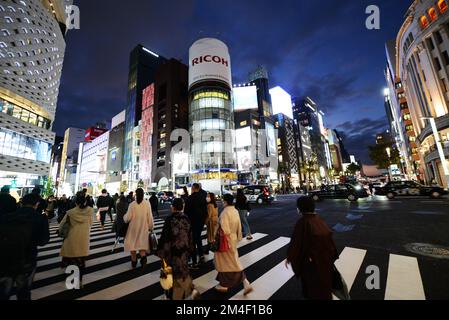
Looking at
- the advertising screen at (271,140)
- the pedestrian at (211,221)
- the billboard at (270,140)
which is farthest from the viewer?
the advertising screen at (271,140)

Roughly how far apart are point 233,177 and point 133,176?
4202 centimetres

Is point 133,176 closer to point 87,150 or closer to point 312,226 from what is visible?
point 87,150

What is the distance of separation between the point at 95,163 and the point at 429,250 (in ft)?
412

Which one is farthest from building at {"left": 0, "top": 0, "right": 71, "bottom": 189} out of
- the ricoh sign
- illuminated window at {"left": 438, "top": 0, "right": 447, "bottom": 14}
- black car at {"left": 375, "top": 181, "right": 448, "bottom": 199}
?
illuminated window at {"left": 438, "top": 0, "right": 447, "bottom": 14}

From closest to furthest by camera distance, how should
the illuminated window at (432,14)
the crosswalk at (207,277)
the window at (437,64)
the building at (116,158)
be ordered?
the crosswalk at (207,277)
the illuminated window at (432,14)
the window at (437,64)
the building at (116,158)

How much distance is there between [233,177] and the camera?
5681 cm

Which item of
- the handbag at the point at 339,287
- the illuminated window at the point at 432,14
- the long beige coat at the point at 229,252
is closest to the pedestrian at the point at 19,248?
the long beige coat at the point at 229,252

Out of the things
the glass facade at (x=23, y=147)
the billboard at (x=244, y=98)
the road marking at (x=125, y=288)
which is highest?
the billboard at (x=244, y=98)

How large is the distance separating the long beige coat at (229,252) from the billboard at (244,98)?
70132mm

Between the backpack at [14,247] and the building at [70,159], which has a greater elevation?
the building at [70,159]

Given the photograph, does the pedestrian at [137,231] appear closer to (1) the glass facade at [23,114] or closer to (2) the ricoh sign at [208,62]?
(1) the glass facade at [23,114]

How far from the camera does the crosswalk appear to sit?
12.6ft

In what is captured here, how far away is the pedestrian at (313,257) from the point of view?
2.60 metres
